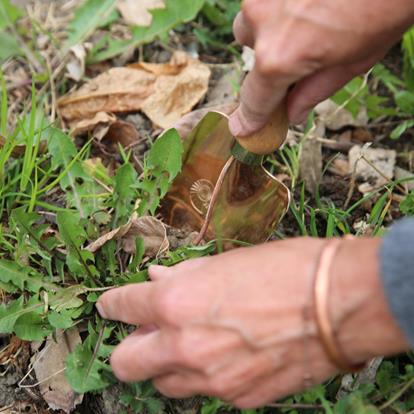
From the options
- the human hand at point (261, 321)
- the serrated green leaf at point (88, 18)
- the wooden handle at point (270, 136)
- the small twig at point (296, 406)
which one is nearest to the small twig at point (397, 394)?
the small twig at point (296, 406)

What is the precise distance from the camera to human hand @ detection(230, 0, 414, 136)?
1324 millimetres

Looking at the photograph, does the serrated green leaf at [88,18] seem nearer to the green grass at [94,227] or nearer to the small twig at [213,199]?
the green grass at [94,227]

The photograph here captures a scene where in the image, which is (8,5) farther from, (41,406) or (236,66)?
(41,406)

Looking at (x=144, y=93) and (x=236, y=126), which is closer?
(x=236, y=126)

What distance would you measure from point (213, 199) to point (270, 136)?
0.31 meters

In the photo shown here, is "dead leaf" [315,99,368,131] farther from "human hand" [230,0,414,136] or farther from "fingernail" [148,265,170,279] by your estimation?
"fingernail" [148,265,170,279]

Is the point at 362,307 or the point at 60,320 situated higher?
the point at 362,307

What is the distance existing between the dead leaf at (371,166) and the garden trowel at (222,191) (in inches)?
16.4

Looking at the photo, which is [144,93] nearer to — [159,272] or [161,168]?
[161,168]

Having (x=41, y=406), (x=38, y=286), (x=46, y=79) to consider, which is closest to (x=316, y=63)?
(x=38, y=286)

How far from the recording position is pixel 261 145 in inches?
63.3

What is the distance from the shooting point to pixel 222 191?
1.85 m

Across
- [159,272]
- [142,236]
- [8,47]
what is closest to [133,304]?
[159,272]

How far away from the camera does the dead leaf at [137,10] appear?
258 centimetres
